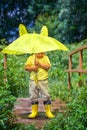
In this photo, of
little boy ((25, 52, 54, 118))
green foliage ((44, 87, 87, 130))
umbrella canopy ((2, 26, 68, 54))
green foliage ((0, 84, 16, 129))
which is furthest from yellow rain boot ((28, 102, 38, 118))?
green foliage ((0, 84, 16, 129))

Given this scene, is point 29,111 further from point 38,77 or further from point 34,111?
point 38,77

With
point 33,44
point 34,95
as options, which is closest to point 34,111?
point 34,95

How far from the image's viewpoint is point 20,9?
121 ft

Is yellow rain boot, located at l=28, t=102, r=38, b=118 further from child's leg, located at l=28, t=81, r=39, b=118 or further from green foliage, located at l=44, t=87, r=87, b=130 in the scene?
green foliage, located at l=44, t=87, r=87, b=130

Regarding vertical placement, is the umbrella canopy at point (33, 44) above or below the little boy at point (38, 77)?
above

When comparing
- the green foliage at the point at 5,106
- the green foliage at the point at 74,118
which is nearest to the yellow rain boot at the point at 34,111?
the green foliage at the point at 74,118

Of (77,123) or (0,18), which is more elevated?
(0,18)

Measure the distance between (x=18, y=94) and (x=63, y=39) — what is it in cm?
1490

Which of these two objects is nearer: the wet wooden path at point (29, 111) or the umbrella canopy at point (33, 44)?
the wet wooden path at point (29, 111)

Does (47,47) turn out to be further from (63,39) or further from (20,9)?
Result: (20,9)

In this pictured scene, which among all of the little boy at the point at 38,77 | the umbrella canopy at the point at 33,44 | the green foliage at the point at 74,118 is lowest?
the green foliage at the point at 74,118

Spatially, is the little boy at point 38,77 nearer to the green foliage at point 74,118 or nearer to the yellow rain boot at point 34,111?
the yellow rain boot at point 34,111

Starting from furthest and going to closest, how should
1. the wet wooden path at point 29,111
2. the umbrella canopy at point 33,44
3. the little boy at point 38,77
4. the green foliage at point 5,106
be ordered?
the little boy at point 38,77 < the umbrella canopy at point 33,44 < the wet wooden path at point 29,111 < the green foliage at point 5,106

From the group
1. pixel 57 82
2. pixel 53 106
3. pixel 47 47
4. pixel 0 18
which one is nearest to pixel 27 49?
pixel 47 47
